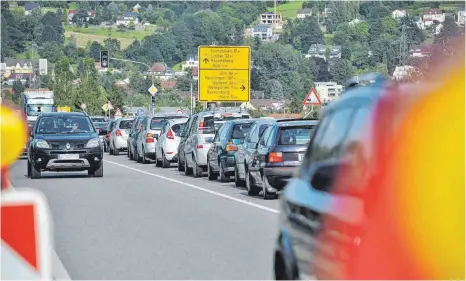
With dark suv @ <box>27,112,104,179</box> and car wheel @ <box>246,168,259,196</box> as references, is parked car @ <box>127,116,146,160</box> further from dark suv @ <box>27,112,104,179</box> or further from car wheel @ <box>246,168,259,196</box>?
car wheel @ <box>246,168,259,196</box>

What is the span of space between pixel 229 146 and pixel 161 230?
37.2ft

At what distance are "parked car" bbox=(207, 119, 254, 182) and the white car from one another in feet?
24.2

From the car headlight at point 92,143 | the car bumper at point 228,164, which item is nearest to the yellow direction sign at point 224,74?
the car headlight at point 92,143

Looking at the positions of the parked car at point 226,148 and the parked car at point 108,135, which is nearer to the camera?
the parked car at point 226,148

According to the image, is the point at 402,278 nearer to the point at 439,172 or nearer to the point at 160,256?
the point at 439,172

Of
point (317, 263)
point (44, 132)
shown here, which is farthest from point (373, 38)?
point (317, 263)

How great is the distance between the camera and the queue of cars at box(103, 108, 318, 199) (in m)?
21.6

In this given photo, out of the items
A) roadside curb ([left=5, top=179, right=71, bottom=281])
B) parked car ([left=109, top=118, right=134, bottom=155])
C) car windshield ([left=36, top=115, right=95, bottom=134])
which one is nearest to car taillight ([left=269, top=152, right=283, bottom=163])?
roadside curb ([left=5, top=179, right=71, bottom=281])

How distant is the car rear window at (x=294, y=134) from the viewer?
71.8 ft

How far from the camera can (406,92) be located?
242 inches

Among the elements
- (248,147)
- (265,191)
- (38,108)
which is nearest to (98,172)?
(248,147)

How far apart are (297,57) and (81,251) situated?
132676 millimetres

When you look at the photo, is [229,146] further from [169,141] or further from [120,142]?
[120,142]

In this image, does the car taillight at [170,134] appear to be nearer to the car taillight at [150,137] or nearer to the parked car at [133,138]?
the car taillight at [150,137]
